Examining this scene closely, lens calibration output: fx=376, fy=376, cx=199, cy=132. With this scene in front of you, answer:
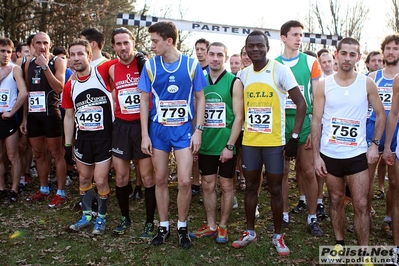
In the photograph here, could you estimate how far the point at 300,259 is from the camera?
12.9 ft

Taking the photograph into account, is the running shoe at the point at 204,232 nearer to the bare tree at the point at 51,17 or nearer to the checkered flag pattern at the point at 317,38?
the checkered flag pattern at the point at 317,38

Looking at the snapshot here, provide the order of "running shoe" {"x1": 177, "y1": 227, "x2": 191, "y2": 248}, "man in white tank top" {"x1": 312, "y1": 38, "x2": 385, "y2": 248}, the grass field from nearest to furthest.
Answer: "man in white tank top" {"x1": 312, "y1": 38, "x2": 385, "y2": 248}
the grass field
"running shoe" {"x1": 177, "y1": 227, "x2": 191, "y2": 248}

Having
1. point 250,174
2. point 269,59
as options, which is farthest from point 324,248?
point 269,59

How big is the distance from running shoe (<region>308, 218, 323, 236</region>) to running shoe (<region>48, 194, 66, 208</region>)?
142 inches

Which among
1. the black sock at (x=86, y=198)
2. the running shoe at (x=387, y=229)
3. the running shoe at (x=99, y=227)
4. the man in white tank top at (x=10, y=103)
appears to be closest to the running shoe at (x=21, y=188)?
the man in white tank top at (x=10, y=103)

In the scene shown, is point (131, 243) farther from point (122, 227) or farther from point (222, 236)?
point (222, 236)

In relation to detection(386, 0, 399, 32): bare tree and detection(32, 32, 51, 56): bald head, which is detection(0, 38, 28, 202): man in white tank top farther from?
detection(386, 0, 399, 32): bare tree

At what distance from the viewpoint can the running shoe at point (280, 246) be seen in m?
4.00

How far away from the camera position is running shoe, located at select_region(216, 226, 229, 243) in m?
4.31

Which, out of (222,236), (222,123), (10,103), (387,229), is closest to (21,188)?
(10,103)

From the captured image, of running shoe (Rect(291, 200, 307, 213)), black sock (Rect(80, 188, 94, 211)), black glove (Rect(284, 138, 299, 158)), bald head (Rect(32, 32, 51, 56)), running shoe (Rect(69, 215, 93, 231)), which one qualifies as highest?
bald head (Rect(32, 32, 51, 56))

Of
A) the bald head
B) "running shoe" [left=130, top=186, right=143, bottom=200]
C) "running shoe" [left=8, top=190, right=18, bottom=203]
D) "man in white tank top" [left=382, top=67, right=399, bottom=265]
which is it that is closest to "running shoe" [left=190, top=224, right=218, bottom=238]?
"running shoe" [left=130, top=186, right=143, bottom=200]

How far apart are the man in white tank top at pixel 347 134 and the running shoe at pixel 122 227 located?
243cm

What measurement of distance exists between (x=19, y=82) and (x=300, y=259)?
4.73 metres
